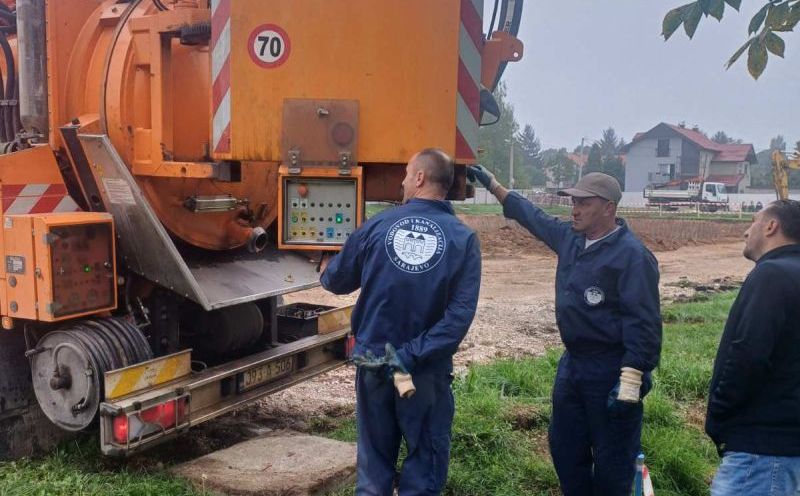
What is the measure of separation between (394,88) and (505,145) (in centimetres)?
5963

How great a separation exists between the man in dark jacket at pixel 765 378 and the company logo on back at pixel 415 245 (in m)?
1.20

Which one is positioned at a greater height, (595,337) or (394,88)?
(394,88)

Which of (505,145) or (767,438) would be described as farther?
(505,145)

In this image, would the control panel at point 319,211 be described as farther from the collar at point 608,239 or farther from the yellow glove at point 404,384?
the collar at point 608,239

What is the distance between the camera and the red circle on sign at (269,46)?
379 centimetres

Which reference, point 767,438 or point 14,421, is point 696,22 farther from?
point 14,421

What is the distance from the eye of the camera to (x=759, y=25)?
9.59ft

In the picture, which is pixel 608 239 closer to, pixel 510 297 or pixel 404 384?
pixel 404 384

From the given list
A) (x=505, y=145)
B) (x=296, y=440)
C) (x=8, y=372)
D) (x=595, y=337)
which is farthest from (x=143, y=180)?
(x=505, y=145)

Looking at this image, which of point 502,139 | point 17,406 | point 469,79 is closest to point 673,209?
point 502,139

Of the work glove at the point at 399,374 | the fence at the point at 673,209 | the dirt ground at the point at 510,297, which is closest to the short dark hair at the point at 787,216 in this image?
the work glove at the point at 399,374

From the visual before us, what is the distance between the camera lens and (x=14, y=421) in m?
4.46

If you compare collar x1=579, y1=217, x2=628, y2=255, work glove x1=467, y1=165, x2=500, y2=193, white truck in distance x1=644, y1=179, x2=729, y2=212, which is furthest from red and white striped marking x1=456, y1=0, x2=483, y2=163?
white truck in distance x1=644, y1=179, x2=729, y2=212

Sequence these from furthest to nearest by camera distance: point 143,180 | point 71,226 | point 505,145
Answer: point 505,145, point 143,180, point 71,226
